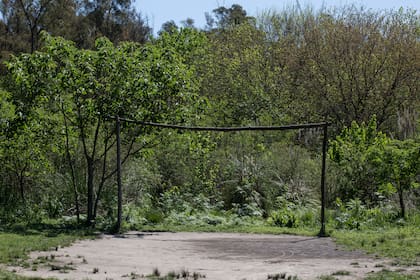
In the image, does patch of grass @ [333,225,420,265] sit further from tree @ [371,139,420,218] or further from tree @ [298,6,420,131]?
tree @ [298,6,420,131]

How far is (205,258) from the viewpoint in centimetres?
→ 1145

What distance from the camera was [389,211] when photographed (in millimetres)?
17531

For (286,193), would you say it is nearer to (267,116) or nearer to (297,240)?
(297,240)

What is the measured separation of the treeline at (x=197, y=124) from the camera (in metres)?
16.2

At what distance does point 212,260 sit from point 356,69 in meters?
19.0

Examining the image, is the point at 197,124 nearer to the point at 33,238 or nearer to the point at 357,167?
the point at 357,167

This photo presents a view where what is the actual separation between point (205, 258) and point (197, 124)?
9615mm

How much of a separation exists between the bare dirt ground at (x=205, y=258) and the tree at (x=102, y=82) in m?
3.08

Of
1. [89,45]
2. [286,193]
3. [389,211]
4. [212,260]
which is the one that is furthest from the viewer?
[89,45]

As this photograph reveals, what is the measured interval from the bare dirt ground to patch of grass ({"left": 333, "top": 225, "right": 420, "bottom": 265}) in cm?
36

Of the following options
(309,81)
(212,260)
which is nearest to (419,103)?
(309,81)

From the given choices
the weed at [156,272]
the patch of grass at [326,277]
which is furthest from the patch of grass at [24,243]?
the patch of grass at [326,277]

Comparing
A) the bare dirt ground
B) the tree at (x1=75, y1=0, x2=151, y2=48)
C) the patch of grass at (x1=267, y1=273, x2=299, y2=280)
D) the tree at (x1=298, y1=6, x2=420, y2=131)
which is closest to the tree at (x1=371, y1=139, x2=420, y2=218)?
the bare dirt ground

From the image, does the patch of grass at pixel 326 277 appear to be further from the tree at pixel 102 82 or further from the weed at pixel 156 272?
the tree at pixel 102 82
